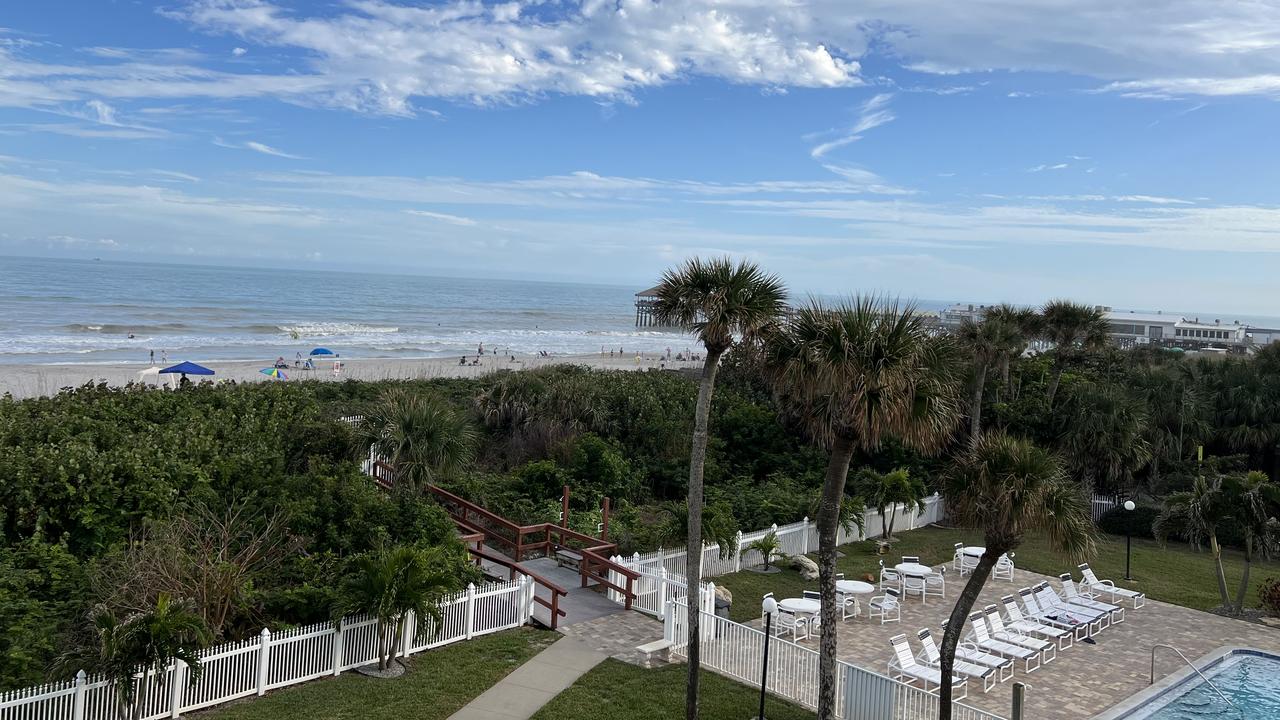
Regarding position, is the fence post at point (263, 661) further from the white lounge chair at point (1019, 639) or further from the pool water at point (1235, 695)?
the pool water at point (1235, 695)

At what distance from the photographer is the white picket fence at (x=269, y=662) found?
9.41 metres

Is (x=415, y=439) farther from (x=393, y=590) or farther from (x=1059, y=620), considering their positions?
(x=1059, y=620)

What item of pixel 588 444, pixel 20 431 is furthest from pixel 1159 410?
pixel 20 431

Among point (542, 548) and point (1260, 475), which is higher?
point (1260, 475)

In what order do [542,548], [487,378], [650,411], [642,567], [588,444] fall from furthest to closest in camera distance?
[487,378] → [650,411] → [588,444] → [542,548] → [642,567]

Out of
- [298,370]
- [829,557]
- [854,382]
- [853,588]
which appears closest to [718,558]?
[853,588]

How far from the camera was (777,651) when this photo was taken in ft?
40.1

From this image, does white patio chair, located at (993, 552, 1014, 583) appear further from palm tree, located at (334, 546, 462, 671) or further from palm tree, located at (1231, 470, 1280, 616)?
palm tree, located at (334, 546, 462, 671)

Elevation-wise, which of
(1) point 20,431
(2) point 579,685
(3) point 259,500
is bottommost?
(2) point 579,685

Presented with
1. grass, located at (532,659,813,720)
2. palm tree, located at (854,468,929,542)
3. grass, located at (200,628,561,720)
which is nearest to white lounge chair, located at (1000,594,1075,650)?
grass, located at (532,659,813,720)

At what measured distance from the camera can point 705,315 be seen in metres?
10.4

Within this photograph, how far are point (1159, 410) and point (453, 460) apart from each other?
75.6 ft

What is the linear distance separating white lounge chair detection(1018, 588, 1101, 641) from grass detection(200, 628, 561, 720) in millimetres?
9011

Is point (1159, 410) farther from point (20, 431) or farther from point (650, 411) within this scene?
point (20, 431)
